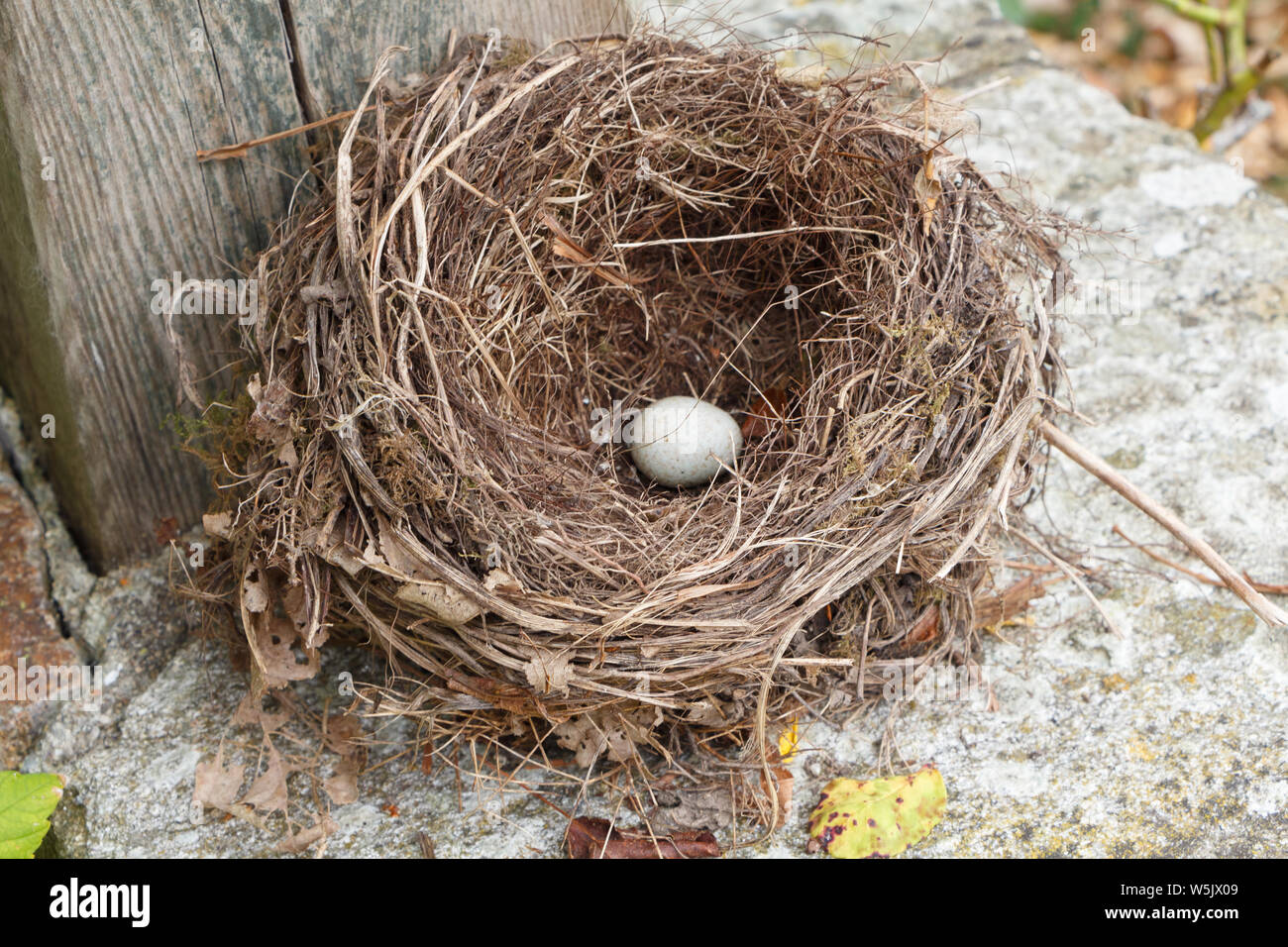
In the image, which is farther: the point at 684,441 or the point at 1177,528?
the point at 684,441

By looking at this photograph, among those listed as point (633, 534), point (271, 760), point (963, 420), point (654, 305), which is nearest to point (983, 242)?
point (963, 420)

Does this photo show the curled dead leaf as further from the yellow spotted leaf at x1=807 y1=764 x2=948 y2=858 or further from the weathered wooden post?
the weathered wooden post

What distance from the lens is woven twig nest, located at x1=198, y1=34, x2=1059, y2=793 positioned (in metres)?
1.97

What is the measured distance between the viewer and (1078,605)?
97.0 inches

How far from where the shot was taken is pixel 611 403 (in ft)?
8.57

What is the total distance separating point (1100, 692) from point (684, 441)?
0.98m

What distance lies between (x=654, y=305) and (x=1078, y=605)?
116cm

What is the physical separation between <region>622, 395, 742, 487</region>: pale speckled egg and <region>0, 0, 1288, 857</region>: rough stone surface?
61 centimetres

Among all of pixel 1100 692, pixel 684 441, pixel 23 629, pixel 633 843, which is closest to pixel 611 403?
pixel 684 441

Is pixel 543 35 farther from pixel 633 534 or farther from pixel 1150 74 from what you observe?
pixel 1150 74

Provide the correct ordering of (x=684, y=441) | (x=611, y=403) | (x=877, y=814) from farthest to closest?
(x=611, y=403) → (x=684, y=441) → (x=877, y=814)

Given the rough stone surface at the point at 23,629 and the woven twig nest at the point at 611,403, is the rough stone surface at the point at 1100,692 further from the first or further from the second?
the woven twig nest at the point at 611,403

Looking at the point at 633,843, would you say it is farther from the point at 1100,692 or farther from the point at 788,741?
the point at 1100,692

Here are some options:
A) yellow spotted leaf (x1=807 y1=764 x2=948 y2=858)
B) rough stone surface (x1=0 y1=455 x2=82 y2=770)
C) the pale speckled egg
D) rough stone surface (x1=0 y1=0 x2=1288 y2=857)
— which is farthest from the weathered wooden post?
yellow spotted leaf (x1=807 y1=764 x2=948 y2=858)
